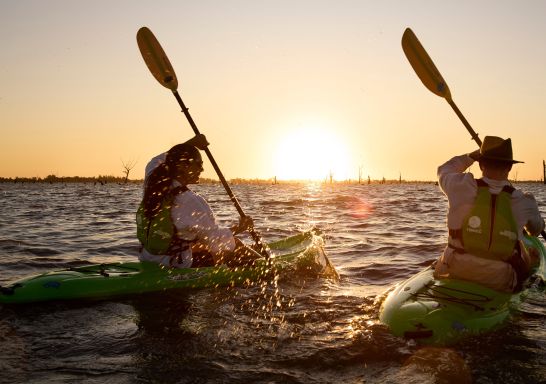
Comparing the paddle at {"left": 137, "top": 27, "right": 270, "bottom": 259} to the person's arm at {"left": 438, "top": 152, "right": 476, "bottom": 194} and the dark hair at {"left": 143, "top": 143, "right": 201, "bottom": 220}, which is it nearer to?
the dark hair at {"left": 143, "top": 143, "right": 201, "bottom": 220}

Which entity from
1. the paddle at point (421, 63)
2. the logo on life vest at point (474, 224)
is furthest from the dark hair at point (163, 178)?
the paddle at point (421, 63)

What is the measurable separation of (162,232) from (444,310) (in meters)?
3.39

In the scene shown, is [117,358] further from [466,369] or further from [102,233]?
[102,233]

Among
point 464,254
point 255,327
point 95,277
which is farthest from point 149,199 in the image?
point 464,254

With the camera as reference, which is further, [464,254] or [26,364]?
[464,254]

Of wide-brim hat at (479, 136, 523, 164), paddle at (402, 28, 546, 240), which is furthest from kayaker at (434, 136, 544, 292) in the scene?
paddle at (402, 28, 546, 240)

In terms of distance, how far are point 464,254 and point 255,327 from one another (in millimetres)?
2303

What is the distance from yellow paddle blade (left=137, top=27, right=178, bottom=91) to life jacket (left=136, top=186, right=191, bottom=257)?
3925 millimetres

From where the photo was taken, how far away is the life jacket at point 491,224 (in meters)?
4.87

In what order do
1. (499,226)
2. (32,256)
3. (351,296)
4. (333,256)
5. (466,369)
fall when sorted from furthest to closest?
(333,256)
(32,256)
(351,296)
(499,226)
(466,369)

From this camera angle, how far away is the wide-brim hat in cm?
488

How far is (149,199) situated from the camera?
19.7 feet

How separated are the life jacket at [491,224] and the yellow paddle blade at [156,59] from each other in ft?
20.7

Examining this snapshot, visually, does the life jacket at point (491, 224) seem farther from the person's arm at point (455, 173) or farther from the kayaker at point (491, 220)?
the person's arm at point (455, 173)
